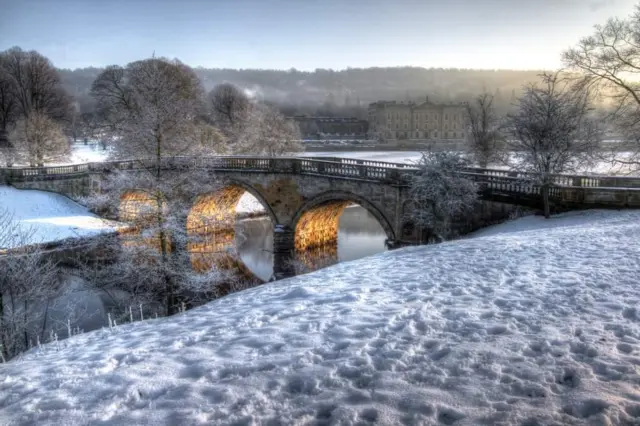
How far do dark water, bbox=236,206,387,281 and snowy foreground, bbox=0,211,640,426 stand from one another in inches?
745

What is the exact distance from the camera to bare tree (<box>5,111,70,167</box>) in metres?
44.2

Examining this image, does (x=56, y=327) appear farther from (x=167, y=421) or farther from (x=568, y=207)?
(x=568, y=207)

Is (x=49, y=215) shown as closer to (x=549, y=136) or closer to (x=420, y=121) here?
(x=549, y=136)

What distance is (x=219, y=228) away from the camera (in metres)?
36.8

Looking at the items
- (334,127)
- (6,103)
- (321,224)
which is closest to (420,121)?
(334,127)

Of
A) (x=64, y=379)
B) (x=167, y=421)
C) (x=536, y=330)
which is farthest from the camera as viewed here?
(x=536, y=330)

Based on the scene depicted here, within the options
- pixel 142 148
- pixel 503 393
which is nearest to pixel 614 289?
pixel 503 393

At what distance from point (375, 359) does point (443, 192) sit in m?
15.1

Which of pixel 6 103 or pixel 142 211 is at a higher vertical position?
pixel 6 103

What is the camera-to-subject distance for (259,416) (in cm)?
504

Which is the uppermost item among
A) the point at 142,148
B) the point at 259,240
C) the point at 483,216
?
the point at 142,148

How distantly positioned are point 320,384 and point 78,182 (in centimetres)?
3817

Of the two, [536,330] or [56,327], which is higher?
[536,330]

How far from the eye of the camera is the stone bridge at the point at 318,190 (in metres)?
20.1
